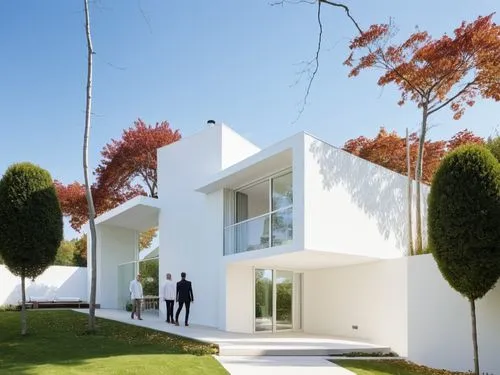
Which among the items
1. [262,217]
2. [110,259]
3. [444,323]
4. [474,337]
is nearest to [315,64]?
[474,337]

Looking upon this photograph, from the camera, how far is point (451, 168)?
9.99 m

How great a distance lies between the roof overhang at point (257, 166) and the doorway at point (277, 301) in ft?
9.70

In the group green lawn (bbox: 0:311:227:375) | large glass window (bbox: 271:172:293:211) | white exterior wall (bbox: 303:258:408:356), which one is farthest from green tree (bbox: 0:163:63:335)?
white exterior wall (bbox: 303:258:408:356)

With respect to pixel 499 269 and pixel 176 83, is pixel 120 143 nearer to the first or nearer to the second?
pixel 176 83

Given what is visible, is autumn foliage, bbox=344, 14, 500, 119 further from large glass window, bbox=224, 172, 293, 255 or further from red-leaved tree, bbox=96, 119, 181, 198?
red-leaved tree, bbox=96, 119, 181, 198

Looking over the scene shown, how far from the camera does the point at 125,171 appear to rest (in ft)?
96.0

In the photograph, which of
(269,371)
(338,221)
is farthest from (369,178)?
(269,371)

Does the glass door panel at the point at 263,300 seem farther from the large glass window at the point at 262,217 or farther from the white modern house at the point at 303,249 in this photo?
the large glass window at the point at 262,217

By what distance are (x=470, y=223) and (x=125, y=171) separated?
2288 centimetres

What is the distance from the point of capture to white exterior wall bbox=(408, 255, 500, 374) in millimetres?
10094

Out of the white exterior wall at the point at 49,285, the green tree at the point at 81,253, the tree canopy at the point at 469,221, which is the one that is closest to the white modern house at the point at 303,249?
the tree canopy at the point at 469,221

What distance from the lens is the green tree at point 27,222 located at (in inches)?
491

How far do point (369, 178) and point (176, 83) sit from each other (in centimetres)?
631

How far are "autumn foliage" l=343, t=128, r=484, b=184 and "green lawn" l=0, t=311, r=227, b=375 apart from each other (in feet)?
42.8
